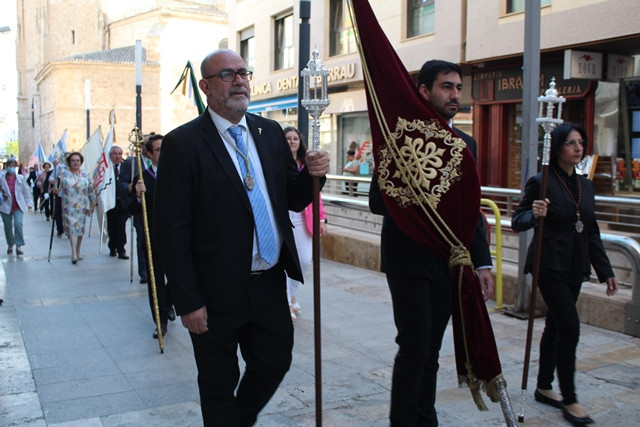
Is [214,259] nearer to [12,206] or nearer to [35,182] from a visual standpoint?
[12,206]

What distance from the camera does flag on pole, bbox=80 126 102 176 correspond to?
13219 mm

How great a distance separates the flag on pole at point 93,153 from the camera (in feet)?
43.4

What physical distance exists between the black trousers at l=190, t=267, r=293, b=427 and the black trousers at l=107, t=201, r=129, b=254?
9.60 meters

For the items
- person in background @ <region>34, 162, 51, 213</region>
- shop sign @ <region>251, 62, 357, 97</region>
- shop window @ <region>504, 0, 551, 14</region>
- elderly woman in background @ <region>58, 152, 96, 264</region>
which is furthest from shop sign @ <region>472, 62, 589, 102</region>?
person in background @ <region>34, 162, 51, 213</region>

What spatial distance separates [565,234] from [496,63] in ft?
40.4

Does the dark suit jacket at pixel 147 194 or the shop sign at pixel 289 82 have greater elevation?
the shop sign at pixel 289 82

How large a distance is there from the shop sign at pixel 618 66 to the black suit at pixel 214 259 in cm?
1198

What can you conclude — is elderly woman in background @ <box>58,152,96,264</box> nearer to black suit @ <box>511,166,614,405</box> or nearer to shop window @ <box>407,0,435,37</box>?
black suit @ <box>511,166,614,405</box>

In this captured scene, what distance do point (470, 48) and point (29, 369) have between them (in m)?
12.8

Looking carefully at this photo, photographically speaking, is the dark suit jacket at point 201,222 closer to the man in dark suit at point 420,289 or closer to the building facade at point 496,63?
the man in dark suit at point 420,289

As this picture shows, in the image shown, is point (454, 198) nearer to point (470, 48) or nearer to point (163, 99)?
point (470, 48)

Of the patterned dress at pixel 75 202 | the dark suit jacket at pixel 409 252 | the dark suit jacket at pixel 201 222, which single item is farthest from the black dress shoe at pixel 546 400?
the patterned dress at pixel 75 202

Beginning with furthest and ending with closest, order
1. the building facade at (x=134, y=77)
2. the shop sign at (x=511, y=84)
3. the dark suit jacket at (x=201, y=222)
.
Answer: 1. the building facade at (x=134, y=77)
2. the shop sign at (x=511, y=84)
3. the dark suit jacket at (x=201, y=222)

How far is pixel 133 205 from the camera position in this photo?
723 centimetres
